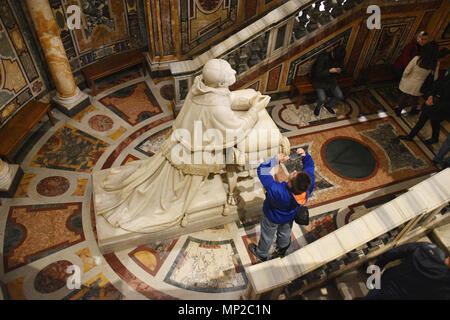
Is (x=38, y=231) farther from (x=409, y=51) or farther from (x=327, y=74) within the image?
(x=409, y=51)

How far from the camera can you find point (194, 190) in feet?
12.9

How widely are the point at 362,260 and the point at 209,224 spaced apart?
1845 mm

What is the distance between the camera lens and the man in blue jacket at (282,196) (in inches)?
121

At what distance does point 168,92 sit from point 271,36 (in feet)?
7.18

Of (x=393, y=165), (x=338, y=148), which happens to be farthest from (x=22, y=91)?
(x=393, y=165)

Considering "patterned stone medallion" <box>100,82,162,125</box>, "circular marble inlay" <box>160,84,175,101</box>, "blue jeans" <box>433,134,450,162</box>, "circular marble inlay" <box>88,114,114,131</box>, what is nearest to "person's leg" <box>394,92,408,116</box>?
"blue jeans" <box>433,134,450,162</box>

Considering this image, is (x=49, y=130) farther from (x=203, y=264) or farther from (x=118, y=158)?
(x=203, y=264)

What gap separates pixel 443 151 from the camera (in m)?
5.09

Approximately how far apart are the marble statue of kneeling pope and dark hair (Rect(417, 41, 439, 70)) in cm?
308

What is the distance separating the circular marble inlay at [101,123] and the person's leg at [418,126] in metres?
4.86

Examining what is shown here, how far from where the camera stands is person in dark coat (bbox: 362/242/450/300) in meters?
2.75

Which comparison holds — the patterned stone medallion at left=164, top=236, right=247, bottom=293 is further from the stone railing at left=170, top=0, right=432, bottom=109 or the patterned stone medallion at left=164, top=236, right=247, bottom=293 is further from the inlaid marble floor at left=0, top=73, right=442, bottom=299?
the stone railing at left=170, top=0, right=432, bottom=109

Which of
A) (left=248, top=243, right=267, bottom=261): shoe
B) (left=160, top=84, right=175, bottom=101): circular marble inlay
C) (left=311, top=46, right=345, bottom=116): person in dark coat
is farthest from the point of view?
(left=160, top=84, right=175, bottom=101): circular marble inlay

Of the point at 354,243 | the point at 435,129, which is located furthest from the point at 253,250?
the point at 435,129
